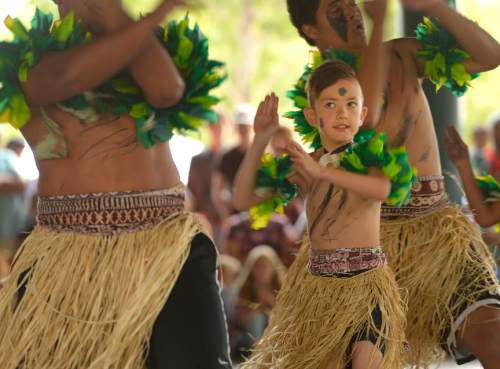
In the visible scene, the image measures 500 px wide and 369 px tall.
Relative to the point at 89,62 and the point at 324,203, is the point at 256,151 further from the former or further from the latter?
the point at 89,62

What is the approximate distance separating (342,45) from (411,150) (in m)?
0.42

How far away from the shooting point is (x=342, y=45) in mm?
3338

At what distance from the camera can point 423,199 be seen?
3.43m

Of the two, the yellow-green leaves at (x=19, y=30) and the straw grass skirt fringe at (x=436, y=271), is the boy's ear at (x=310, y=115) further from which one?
the yellow-green leaves at (x=19, y=30)

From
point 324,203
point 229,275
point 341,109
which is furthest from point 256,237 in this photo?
point 341,109

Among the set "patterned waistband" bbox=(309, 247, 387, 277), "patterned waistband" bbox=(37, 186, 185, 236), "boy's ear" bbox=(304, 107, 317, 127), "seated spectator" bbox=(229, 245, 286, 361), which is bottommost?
"seated spectator" bbox=(229, 245, 286, 361)

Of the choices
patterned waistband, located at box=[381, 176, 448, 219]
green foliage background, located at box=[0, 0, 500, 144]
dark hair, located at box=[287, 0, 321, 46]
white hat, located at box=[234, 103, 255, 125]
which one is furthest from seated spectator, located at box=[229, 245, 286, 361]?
green foliage background, located at box=[0, 0, 500, 144]

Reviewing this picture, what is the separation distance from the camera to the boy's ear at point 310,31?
3.42m

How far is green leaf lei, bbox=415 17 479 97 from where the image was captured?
3338 mm

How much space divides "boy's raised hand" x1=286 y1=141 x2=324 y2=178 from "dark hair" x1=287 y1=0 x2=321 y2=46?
2.10 feet

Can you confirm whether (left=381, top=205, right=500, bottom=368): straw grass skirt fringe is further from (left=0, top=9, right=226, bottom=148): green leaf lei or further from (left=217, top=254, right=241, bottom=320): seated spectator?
(left=217, top=254, right=241, bottom=320): seated spectator

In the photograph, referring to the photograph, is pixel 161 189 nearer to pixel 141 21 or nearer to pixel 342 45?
pixel 141 21

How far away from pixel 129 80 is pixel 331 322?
91 cm

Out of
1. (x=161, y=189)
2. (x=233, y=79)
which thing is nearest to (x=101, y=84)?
(x=161, y=189)
